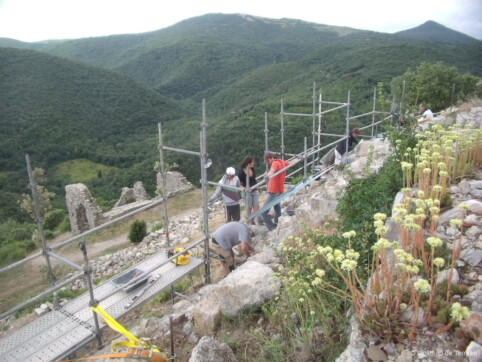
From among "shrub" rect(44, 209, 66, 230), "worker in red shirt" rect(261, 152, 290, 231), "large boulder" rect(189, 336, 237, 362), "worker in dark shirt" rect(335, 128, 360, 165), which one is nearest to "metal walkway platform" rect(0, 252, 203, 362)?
"large boulder" rect(189, 336, 237, 362)

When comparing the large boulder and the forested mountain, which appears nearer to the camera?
the large boulder

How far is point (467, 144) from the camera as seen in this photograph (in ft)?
12.7

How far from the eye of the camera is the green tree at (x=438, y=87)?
1495cm

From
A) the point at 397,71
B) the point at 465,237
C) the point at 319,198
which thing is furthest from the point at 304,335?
the point at 397,71

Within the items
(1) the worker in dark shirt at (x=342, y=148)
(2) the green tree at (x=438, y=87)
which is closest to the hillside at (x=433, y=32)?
(2) the green tree at (x=438, y=87)

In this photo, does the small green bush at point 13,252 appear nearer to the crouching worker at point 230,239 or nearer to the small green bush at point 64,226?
the small green bush at point 64,226

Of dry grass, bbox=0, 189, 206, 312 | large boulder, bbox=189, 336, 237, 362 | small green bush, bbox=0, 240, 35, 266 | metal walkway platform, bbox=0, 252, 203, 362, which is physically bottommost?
small green bush, bbox=0, 240, 35, 266

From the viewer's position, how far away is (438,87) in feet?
49.6

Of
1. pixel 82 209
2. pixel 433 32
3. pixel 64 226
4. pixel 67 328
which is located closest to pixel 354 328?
pixel 67 328

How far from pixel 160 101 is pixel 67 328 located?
58.1m

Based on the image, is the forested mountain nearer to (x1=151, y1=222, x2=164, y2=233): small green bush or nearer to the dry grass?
the dry grass

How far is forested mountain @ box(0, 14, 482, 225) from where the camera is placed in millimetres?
31562

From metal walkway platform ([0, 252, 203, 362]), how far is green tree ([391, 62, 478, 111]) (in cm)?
1334

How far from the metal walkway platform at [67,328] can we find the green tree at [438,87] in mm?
13335
